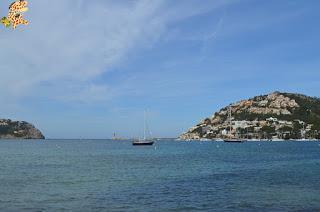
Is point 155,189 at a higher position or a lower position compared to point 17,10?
lower

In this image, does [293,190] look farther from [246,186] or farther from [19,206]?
[19,206]

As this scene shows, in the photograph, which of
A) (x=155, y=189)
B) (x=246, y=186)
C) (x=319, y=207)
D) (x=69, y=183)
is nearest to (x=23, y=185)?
(x=69, y=183)

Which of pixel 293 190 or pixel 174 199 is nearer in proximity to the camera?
pixel 174 199

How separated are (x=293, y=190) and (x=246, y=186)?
6.64 m

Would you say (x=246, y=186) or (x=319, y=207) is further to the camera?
(x=246, y=186)

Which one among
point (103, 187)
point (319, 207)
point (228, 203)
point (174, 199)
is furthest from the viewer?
point (103, 187)

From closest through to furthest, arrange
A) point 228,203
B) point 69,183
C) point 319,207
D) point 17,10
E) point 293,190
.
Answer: point 17,10 < point 319,207 < point 228,203 < point 293,190 < point 69,183

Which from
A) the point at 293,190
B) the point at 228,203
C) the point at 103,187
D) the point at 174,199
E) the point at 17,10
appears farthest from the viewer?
the point at 103,187

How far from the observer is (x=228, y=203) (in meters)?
41.7

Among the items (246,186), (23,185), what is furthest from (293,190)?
(23,185)

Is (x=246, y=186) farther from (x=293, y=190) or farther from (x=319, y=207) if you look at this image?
(x=319, y=207)

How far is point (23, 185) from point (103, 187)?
36.8 ft

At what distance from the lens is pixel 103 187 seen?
5509 centimetres

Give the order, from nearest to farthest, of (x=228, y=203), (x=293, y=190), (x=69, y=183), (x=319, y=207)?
1. (x=319, y=207)
2. (x=228, y=203)
3. (x=293, y=190)
4. (x=69, y=183)
